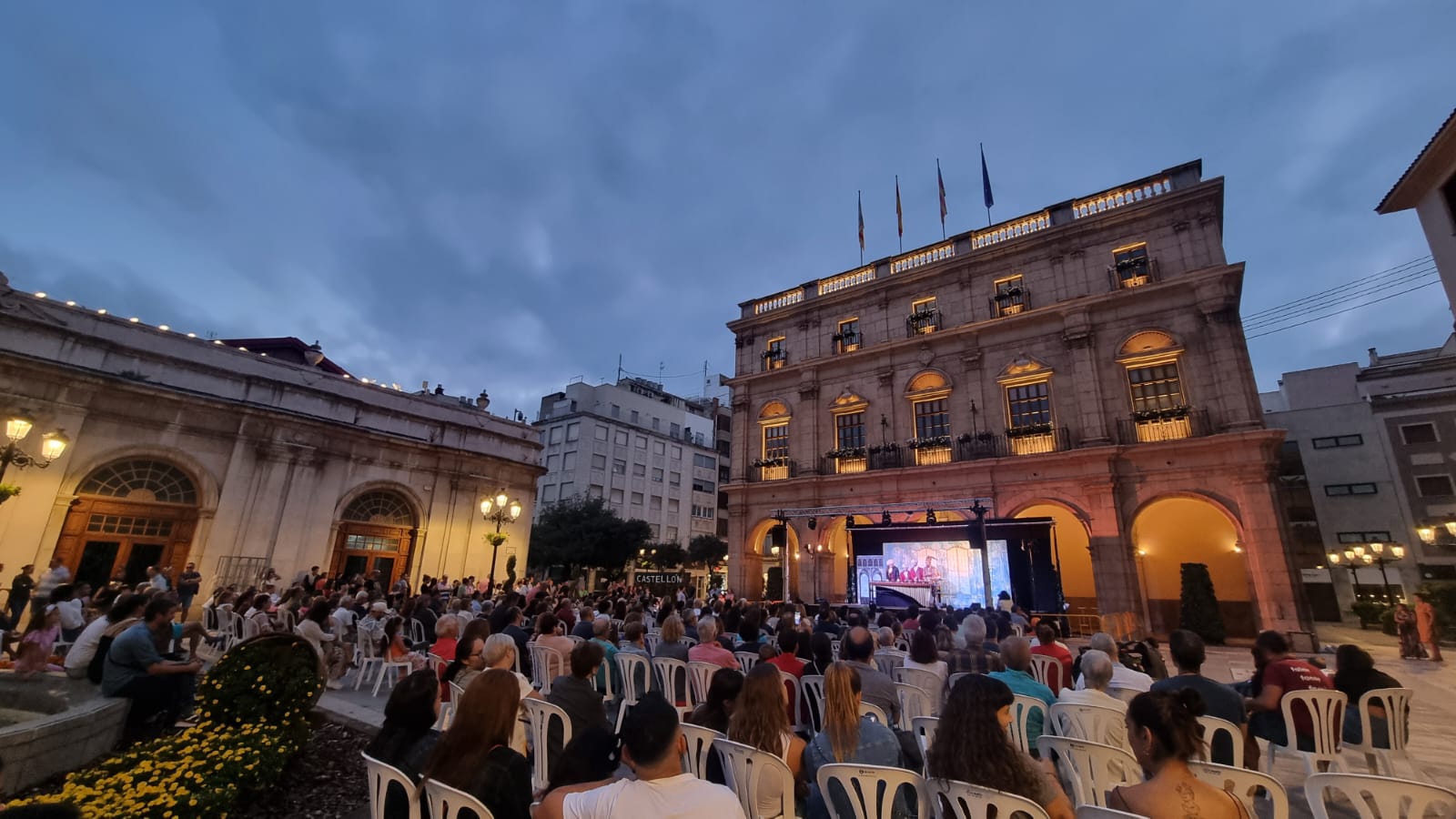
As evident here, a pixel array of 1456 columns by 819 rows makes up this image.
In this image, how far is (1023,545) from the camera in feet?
54.1

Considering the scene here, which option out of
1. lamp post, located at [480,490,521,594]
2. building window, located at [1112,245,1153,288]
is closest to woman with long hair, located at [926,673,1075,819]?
lamp post, located at [480,490,521,594]

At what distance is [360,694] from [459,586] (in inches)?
285

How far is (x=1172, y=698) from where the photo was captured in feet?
8.91

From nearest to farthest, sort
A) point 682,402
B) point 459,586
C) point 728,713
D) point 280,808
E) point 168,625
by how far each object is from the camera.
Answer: point 728,713, point 280,808, point 168,625, point 459,586, point 682,402

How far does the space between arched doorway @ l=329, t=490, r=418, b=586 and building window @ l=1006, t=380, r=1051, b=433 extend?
66.8 feet

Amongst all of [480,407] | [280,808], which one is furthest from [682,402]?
[280,808]

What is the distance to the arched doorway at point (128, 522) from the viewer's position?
1388cm

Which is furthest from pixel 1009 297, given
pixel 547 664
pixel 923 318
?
pixel 547 664

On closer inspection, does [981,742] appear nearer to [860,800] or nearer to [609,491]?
[860,800]

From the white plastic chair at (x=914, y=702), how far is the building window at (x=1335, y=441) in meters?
37.4

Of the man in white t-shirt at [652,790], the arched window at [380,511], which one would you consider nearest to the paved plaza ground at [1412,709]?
the man in white t-shirt at [652,790]

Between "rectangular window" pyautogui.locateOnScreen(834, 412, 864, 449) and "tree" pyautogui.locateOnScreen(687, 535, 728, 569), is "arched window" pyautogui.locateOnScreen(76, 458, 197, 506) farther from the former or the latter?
"tree" pyautogui.locateOnScreen(687, 535, 728, 569)

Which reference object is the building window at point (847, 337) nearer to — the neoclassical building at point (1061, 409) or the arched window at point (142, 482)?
the neoclassical building at point (1061, 409)

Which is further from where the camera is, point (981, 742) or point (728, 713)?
point (728, 713)
